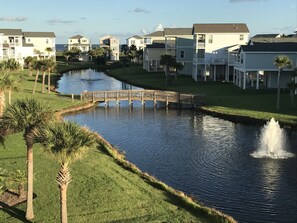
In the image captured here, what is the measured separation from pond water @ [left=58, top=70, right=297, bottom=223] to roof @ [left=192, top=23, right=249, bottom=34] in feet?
104

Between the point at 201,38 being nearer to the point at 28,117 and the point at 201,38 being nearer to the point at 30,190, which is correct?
the point at 30,190

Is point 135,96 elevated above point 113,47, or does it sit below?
below

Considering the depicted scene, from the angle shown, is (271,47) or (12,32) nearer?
(271,47)

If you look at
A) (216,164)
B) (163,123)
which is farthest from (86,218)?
(163,123)

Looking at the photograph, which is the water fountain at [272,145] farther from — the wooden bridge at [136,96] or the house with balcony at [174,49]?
the house with balcony at [174,49]

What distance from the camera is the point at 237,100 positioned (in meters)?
57.6

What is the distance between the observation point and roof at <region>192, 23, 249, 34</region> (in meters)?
80.9

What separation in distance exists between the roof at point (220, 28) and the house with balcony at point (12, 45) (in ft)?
165

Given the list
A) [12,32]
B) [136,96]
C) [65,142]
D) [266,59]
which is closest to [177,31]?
[266,59]

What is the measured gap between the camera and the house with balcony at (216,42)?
8062 centimetres

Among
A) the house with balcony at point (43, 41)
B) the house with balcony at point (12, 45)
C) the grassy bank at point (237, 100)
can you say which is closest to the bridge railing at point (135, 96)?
the grassy bank at point (237, 100)

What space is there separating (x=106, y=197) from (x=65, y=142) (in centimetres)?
706

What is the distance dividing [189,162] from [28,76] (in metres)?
66.0

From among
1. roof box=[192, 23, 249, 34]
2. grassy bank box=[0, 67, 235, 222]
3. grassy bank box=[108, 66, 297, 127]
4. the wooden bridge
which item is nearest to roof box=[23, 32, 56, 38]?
grassy bank box=[108, 66, 297, 127]
